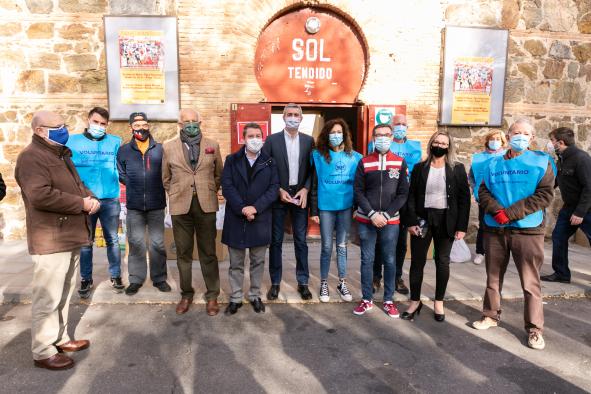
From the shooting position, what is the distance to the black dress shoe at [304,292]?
477 centimetres

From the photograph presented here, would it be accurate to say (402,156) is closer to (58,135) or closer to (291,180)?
(291,180)

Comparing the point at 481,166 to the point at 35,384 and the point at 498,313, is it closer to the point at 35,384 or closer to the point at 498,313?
the point at 498,313

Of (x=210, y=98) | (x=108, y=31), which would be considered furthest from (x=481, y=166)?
(x=108, y=31)

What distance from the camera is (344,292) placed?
484cm

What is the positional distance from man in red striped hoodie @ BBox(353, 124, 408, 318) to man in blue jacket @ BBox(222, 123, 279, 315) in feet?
3.10

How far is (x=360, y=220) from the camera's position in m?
4.41

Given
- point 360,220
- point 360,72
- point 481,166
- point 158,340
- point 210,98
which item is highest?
point 360,72

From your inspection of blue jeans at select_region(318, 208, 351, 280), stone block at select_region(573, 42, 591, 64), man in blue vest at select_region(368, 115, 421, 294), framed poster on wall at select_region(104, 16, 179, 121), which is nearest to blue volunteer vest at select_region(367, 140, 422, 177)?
man in blue vest at select_region(368, 115, 421, 294)

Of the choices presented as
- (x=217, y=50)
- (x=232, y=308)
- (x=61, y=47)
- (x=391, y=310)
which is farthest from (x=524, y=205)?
(x=61, y=47)

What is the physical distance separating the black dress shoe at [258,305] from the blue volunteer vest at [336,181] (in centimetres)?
123

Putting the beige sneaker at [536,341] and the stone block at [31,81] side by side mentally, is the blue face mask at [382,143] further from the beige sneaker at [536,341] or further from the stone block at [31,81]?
the stone block at [31,81]

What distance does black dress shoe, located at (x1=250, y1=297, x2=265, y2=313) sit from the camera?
4438 mm

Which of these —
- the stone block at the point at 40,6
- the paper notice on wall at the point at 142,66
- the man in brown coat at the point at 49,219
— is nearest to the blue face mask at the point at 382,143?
the man in brown coat at the point at 49,219

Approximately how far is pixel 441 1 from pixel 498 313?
5795mm
